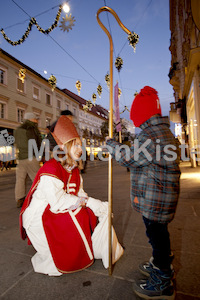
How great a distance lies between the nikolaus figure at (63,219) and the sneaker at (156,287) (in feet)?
1.38

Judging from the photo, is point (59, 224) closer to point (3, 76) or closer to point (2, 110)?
point (2, 110)

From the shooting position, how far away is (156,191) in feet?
5.04

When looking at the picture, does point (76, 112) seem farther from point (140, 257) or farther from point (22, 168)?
point (140, 257)

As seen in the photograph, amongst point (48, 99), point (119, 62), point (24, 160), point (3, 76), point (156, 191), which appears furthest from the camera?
point (48, 99)

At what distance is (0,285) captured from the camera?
1.70 metres

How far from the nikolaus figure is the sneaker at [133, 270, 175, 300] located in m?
0.42

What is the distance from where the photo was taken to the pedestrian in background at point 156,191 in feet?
5.04

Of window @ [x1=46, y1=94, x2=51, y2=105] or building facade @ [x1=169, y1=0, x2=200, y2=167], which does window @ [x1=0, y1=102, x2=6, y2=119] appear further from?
building facade @ [x1=169, y1=0, x2=200, y2=167]

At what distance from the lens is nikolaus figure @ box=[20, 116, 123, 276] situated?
1.79 meters

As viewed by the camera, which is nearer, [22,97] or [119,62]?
[119,62]

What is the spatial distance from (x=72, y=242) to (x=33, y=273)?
0.52 meters

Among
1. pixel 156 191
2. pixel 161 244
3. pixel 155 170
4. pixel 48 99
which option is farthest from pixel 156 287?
pixel 48 99

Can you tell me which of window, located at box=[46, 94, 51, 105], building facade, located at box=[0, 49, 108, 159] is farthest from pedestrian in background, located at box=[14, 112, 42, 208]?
window, located at box=[46, 94, 51, 105]

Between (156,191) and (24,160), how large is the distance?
3.48 metres
